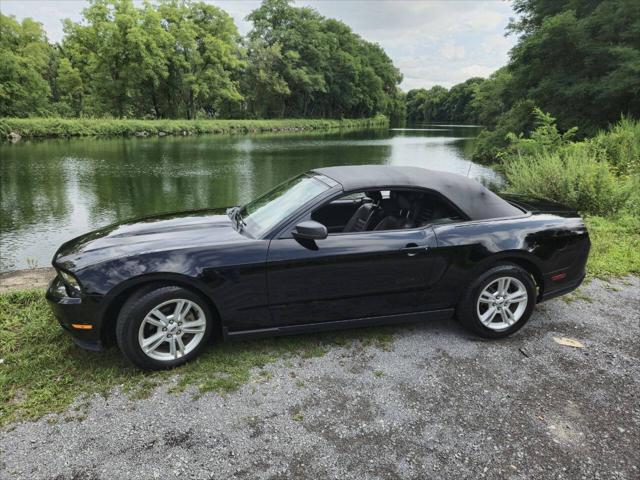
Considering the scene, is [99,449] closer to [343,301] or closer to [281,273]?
[281,273]

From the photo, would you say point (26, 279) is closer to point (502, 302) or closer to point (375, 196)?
point (375, 196)

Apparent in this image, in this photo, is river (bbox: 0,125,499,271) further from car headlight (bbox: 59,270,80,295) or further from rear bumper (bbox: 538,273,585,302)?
rear bumper (bbox: 538,273,585,302)

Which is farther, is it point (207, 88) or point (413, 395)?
point (207, 88)

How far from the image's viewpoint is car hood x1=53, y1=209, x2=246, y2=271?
122 inches

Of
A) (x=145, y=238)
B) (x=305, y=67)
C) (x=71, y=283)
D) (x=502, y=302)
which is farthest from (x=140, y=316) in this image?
(x=305, y=67)

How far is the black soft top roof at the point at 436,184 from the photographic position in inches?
141

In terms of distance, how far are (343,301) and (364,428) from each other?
990 mm

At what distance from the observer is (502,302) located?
12.1ft

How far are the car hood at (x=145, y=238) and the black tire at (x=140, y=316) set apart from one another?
31 cm

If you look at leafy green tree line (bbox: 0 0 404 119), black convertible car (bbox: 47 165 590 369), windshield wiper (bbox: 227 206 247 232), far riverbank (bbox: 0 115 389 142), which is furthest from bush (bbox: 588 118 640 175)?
leafy green tree line (bbox: 0 0 404 119)

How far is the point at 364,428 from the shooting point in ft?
8.62

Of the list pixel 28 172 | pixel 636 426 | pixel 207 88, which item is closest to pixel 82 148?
pixel 28 172

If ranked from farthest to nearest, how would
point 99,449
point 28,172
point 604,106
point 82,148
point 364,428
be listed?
point 82,148, point 604,106, point 28,172, point 364,428, point 99,449

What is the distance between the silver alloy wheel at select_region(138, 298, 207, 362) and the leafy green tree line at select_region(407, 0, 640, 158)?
18698 millimetres
